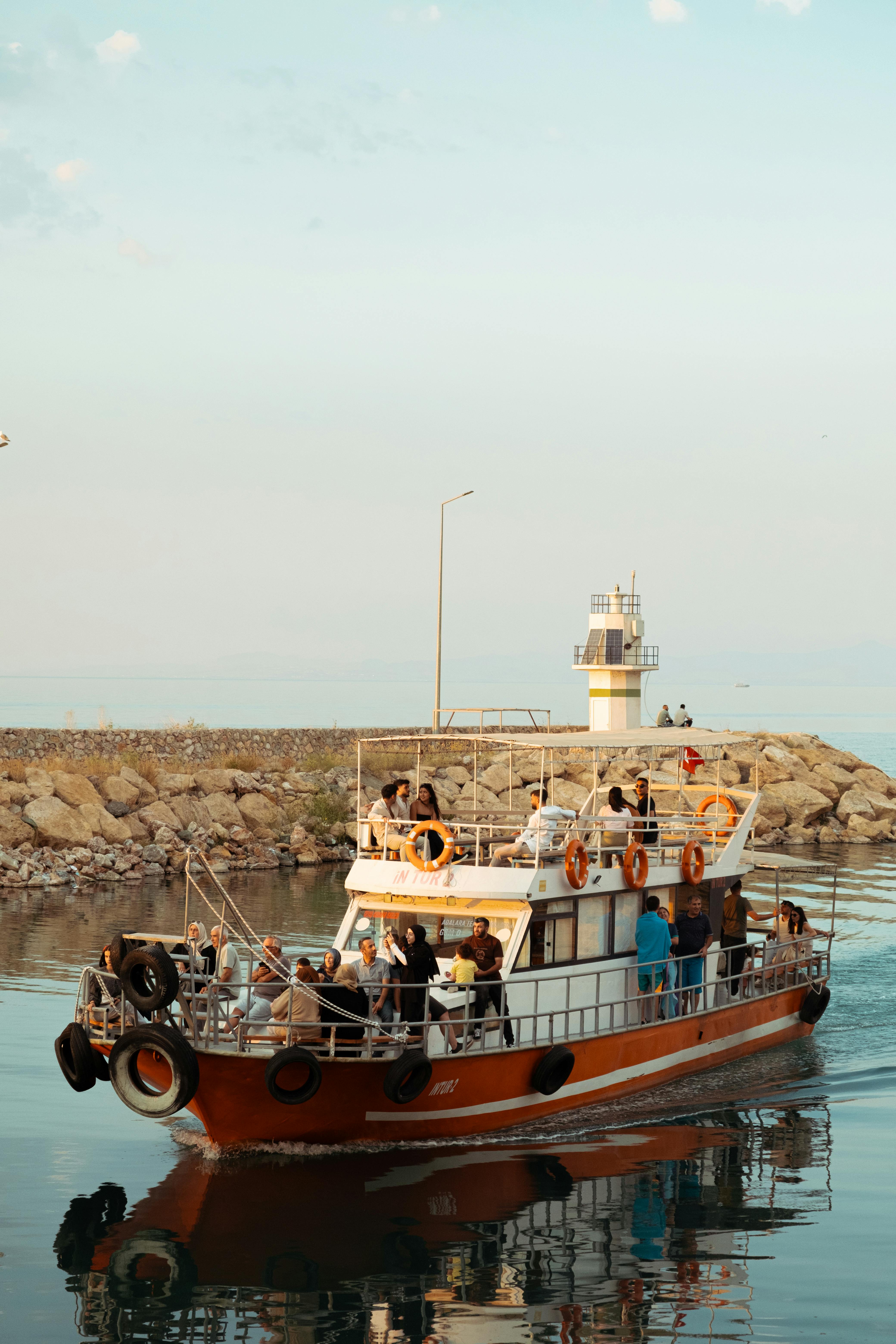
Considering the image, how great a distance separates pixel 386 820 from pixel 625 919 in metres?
3.41

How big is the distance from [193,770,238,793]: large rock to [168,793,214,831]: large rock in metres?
1.47

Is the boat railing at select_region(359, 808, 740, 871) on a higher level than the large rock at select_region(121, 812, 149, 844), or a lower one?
higher

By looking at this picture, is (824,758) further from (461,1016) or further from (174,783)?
(461,1016)

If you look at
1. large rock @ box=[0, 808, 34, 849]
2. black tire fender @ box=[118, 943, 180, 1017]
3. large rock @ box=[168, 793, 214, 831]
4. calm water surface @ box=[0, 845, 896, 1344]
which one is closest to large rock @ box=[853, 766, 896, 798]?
large rock @ box=[168, 793, 214, 831]

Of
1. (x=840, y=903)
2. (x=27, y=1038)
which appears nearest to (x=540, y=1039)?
(x=27, y=1038)

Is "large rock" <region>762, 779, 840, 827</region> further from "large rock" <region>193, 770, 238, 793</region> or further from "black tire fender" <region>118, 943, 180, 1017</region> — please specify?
"black tire fender" <region>118, 943, 180, 1017</region>

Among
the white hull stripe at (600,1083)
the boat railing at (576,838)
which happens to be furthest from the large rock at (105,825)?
the white hull stripe at (600,1083)

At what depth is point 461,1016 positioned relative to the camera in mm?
15352

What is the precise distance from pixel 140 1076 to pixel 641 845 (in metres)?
6.83

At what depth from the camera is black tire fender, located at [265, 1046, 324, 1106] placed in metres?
13.7

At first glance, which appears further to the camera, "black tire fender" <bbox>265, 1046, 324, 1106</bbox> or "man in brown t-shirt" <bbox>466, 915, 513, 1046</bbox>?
"man in brown t-shirt" <bbox>466, 915, 513, 1046</bbox>

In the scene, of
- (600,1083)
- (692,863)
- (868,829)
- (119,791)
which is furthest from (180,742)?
(600,1083)

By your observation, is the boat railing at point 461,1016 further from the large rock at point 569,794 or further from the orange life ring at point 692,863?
the large rock at point 569,794

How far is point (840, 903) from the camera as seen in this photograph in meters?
35.6
